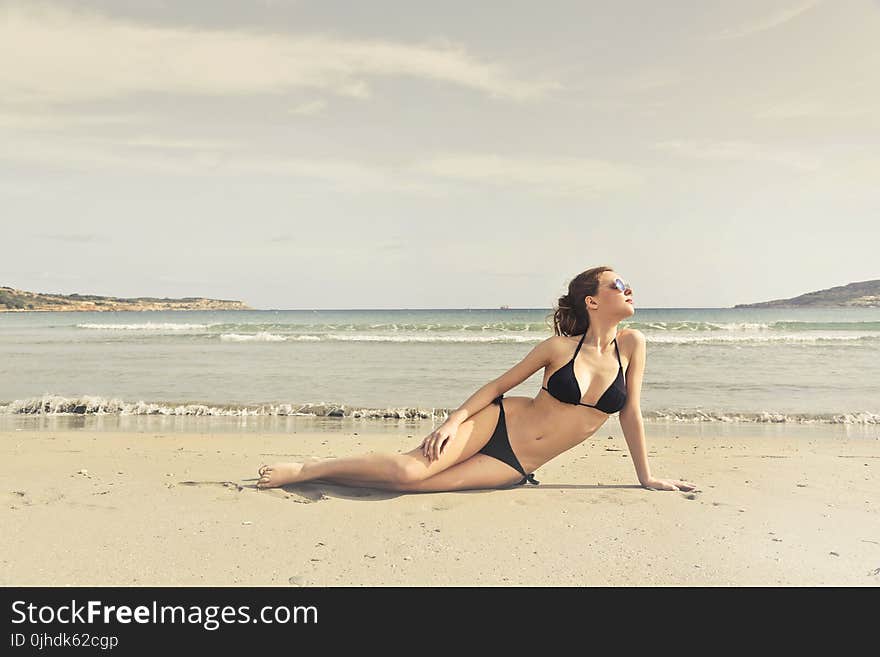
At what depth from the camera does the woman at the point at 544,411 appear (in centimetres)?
487

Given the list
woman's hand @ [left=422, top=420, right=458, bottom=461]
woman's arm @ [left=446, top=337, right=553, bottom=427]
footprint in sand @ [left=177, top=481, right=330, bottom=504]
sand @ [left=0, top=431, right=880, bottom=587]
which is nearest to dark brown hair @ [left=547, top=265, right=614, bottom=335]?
woman's arm @ [left=446, top=337, right=553, bottom=427]

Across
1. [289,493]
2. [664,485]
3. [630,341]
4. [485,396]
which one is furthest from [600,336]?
[289,493]

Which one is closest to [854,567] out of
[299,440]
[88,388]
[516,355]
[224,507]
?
[224,507]

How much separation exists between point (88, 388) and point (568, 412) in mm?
11043

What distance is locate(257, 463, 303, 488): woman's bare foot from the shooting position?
5180mm

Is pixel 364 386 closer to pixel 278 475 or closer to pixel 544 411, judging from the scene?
pixel 278 475

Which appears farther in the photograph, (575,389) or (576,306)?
(576,306)

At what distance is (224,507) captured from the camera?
472cm

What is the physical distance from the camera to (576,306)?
504cm

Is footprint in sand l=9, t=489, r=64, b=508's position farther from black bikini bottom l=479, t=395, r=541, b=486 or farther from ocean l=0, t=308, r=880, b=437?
ocean l=0, t=308, r=880, b=437

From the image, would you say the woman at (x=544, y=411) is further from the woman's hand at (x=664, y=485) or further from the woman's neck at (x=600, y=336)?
the woman's hand at (x=664, y=485)

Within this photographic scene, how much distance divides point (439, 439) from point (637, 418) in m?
1.51

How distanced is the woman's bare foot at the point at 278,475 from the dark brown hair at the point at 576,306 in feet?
7.36
